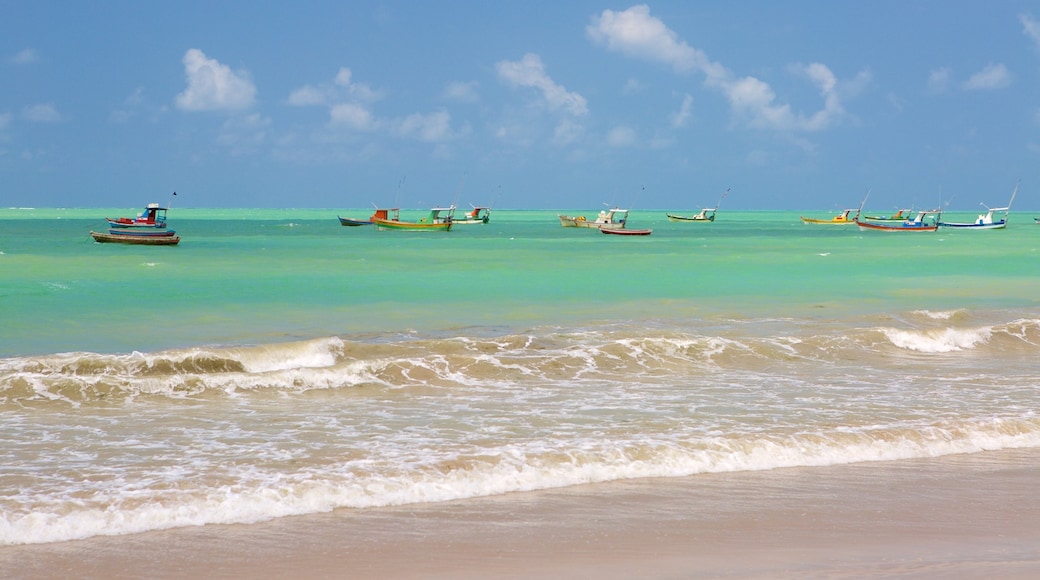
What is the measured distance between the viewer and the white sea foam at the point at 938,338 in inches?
614

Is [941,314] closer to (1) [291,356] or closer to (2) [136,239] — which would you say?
(1) [291,356]

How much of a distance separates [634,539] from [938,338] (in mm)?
11780

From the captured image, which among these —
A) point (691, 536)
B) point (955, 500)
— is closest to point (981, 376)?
point (955, 500)

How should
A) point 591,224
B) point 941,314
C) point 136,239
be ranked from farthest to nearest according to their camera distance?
point 591,224 → point 136,239 → point 941,314

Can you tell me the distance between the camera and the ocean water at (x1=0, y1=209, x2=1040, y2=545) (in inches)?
279

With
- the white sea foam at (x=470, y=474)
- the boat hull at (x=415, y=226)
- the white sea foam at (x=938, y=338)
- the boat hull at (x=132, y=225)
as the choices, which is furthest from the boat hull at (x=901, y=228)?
the white sea foam at (x=470, y=474)

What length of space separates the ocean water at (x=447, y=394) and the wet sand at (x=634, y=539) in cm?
36

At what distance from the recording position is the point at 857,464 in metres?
8.12

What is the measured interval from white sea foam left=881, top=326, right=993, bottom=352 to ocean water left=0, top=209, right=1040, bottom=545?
0.04m

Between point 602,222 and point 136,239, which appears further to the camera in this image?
point 602,222

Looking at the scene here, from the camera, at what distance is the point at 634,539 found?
5910mm

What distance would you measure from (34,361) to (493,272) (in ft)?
77.5

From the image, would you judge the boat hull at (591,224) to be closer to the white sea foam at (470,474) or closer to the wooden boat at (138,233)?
the wooden boat at (138,233)

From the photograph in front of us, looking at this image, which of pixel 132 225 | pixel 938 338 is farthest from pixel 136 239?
pixel 938 338
